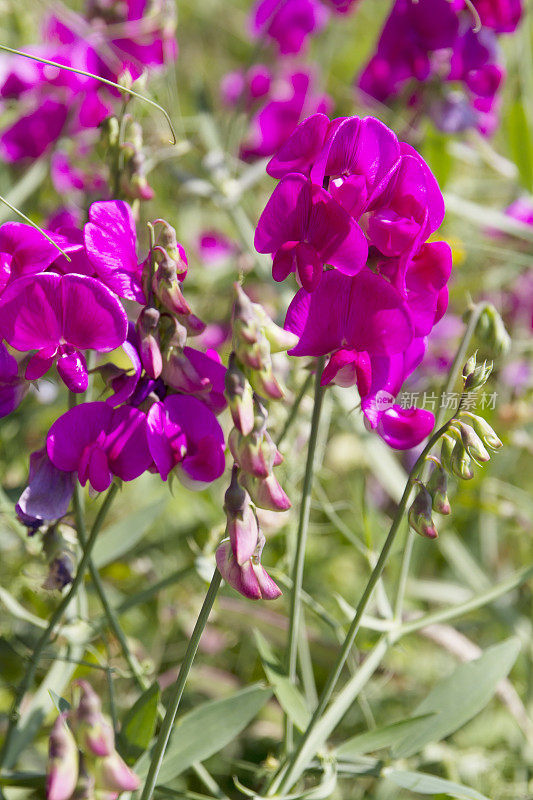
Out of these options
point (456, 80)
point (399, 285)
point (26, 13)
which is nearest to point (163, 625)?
point (399, 285)

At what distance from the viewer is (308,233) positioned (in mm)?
753

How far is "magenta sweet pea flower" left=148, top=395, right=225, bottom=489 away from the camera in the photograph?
0.74m

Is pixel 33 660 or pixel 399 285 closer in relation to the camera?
pixel 399 285

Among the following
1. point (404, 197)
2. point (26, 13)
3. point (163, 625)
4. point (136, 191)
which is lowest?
point (163, 625)

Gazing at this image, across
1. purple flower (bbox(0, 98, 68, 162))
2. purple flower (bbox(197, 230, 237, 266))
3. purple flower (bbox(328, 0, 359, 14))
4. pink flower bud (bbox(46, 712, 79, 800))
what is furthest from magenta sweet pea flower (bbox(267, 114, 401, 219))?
purple flower (bbox(197, 230, 237, 266))

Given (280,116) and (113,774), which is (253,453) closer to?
(113,774)

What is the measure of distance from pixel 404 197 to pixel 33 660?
57cm

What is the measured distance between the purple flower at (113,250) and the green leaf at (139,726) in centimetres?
36

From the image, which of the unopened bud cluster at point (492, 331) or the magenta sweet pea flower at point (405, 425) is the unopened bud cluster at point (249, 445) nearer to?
the magenta sweet pea flower at point (405, 425)

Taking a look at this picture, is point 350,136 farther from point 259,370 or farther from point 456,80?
point 456,80

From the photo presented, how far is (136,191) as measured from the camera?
887 mm

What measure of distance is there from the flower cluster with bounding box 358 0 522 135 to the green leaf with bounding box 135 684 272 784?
1.21 meters

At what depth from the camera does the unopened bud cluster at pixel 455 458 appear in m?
0.73

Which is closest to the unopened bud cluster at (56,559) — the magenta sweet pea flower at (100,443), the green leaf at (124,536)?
the magenta sweet pea flower at (100,443)
